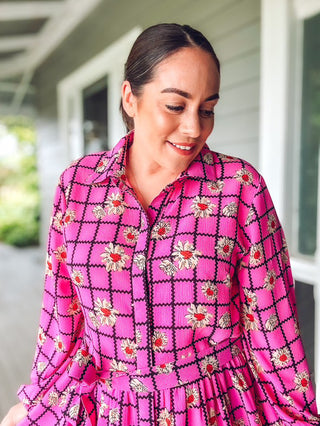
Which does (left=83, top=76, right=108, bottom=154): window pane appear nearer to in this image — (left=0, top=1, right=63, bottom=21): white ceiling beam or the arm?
(left=0, top=1, right=63, bottom=21): white ceiling beam

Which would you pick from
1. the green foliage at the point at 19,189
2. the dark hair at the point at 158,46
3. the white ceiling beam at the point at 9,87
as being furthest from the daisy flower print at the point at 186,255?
the green foliage at the point at 19,189

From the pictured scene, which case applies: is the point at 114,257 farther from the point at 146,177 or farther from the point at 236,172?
the point at 236,172

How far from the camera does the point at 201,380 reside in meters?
0.84

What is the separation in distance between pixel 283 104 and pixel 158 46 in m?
1.28

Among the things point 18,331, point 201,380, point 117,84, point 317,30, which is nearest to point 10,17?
point 117,84

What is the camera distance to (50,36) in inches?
195

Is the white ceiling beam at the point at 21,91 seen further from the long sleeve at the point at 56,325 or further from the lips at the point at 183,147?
A: the lips at the point at 183,147

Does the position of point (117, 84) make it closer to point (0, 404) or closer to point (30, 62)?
point (0, 404)

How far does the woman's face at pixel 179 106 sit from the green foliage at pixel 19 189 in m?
8.56

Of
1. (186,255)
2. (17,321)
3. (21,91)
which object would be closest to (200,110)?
(186,255)

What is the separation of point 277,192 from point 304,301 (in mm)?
536

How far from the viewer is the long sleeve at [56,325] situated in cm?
94

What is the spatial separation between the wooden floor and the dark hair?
7.45 ft

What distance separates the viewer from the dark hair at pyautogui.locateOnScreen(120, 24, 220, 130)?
776 millimetres
